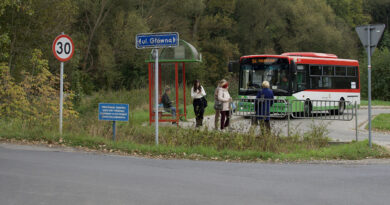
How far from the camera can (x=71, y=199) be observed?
702cm

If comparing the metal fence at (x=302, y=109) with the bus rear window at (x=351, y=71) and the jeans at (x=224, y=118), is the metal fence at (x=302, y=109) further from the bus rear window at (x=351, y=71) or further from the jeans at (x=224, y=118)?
the bus rear window at (x=351, y=71)

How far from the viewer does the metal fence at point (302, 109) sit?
15820mm

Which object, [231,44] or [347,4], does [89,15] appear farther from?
[347,4]

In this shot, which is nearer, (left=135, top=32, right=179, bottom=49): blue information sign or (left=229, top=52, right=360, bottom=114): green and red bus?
(left=135, top=32, right=179, bottom=49): blue information sign

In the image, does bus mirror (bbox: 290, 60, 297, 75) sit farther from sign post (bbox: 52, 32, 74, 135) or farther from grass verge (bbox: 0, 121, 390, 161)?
sign post (bbox: 52, 32, 74, 135)

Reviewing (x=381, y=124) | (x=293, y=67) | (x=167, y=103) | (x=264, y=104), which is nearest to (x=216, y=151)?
(x=264, y=104)

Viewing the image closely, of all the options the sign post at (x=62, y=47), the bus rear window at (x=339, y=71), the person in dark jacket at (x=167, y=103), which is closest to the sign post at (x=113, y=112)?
the sign post at (x=62, y=47)

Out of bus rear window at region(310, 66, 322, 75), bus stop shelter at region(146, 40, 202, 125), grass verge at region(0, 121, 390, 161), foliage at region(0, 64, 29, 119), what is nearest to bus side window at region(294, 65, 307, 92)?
bus rear window at region(310, 66, 322, 75)

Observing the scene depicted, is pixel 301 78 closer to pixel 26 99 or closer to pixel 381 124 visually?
pixel 381 124

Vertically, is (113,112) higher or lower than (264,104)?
lower

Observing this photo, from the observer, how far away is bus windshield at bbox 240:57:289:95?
2295 cm

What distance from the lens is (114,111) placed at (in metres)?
13.3

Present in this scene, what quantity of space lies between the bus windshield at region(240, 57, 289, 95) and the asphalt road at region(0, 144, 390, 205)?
1211 centimetres

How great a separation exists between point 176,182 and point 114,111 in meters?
5.36
